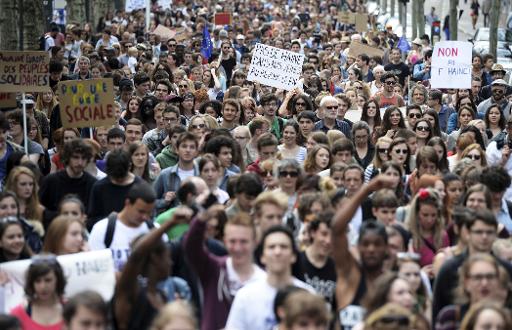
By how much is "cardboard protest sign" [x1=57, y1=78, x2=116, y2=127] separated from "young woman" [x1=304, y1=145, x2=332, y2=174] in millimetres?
2905

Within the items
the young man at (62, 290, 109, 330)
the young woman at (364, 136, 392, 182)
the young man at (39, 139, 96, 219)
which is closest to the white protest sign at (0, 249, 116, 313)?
the young man at (62, 290, 109, 330)

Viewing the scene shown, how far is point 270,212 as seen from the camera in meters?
9.50

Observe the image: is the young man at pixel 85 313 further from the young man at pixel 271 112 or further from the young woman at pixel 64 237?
the young man at pixel 271 112

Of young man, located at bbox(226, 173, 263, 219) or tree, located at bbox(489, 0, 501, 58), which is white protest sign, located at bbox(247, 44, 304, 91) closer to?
young man, located at bbox(226, 173, 263, 219)

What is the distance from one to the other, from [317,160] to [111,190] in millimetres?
2242

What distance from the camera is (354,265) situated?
8.52 metres

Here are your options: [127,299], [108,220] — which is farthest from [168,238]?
[127,299]

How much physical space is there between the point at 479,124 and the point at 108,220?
22.5ft

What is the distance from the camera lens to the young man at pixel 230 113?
16.6 meters

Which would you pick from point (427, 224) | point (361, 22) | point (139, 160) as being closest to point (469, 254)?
point (427, 224)

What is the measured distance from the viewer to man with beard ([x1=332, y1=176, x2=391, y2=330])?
27.4 feet

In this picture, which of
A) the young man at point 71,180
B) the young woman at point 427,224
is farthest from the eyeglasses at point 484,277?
the young man at point 71,180

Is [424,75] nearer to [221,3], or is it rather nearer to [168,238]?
[168,238]

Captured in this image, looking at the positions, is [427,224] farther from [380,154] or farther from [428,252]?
[380,154]
